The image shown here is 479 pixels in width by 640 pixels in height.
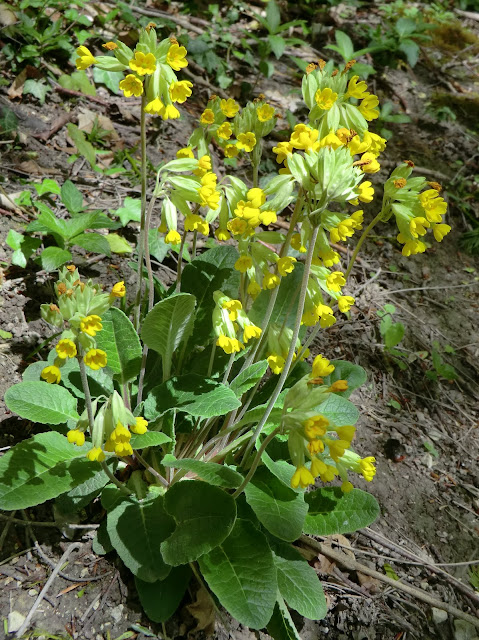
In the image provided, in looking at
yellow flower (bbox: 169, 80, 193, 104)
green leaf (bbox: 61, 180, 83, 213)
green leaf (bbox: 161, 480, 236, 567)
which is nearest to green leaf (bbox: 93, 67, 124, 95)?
green leaf (bbox: 61, 180, 83, 213)

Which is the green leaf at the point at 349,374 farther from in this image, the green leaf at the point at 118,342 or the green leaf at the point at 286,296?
the green leaf at the point at 118,342

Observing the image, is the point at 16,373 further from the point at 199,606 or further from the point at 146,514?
the point at 199,606

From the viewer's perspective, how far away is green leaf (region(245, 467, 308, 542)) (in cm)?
223

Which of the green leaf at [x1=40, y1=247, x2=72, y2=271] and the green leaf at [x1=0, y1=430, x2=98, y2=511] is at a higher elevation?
the green leaf at [x1=40, y1=247, x2=72, y2=271]

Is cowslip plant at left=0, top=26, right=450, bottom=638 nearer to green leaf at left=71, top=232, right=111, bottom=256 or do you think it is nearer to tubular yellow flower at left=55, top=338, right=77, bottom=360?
tubular yellow flower at left=55, top=338, right=77, bottom=360

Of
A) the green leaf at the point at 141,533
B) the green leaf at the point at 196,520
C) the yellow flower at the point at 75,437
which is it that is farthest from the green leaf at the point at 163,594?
the yellow flower at the point at 75,437

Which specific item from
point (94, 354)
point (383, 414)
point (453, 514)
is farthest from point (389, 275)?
point (94, 354)

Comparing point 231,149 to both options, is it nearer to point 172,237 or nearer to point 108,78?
point 172,237

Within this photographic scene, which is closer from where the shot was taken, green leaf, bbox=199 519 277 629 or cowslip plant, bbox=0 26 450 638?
cowslip plant, bbox=0 26 450 638

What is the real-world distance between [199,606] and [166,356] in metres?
1.10

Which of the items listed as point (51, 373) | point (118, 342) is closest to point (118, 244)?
point (118, 342)

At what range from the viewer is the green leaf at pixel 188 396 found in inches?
93.0

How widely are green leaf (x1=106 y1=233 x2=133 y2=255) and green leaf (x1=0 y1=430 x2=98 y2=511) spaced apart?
146 centimetres

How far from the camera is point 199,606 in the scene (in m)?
2.44
